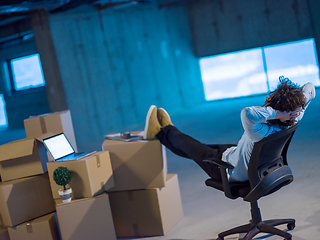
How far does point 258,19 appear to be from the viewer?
991cm

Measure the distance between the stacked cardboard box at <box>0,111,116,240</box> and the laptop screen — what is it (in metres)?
0.05

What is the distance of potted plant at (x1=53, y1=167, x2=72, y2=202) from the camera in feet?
7.32

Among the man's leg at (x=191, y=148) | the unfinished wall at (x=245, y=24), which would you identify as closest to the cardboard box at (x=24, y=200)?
the man's leg at (x=191, y=148)

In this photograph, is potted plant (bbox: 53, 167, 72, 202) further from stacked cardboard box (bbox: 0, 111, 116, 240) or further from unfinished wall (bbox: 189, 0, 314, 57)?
unfinished wall (bbox: 189, 0, 314, 57)

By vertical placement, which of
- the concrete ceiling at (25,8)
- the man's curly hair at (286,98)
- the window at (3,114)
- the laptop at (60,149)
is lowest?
the laptop at (60,149)

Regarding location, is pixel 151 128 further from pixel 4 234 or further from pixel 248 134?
pixel 4 234

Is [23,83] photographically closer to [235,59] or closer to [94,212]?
[235,59]

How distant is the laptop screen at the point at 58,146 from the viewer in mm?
2453

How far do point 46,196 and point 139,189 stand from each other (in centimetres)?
68

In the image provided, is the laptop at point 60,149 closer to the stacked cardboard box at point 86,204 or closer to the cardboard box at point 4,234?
the stacked cardboard box at point 86,204

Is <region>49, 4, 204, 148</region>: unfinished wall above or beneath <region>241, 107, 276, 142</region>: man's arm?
above

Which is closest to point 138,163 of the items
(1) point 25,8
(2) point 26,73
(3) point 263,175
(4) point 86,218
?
(4) point 86,218

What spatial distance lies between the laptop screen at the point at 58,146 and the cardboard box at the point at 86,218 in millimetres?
343

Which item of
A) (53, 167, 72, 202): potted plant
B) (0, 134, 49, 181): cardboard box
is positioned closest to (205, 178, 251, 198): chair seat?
(53, 167, 72, 202): potted plant
